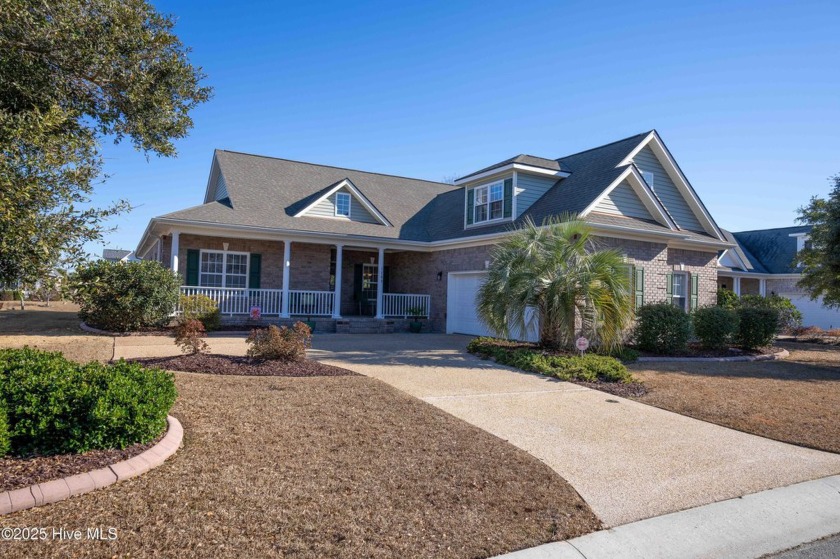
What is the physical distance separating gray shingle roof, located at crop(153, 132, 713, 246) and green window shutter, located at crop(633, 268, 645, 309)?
1328mm

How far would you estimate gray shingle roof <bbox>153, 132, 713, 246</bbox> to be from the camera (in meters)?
16.6

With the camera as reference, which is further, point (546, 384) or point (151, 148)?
point (546, 384)

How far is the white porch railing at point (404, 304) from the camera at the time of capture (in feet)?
65.4

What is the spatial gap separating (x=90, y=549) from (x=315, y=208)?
17124 millimetres

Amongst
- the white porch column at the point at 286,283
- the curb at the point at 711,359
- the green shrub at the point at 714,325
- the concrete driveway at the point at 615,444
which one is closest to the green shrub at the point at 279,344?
the concrete driveway at the point at 615,444

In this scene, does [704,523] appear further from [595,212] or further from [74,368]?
[595,212]

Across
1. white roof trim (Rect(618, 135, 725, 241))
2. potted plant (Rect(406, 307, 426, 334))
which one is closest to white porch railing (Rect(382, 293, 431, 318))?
potted plant (Rect(406, 307, 426, 334))

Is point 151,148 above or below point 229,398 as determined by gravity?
above

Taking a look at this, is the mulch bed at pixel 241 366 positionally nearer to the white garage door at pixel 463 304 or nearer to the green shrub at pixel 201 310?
the green shrub at pixel 201 310

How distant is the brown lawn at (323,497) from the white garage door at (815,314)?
91.4 ft

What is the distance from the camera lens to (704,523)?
4.38 m

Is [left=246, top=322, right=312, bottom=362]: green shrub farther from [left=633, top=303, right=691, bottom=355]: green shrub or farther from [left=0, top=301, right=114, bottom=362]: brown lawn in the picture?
[left=633, top=303, right=691, bottom=355]: green shrub

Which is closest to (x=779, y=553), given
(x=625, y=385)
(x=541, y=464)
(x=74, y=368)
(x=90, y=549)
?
(x=541, y=464)

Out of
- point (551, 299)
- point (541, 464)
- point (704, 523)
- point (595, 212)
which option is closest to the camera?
point (704, 523)
